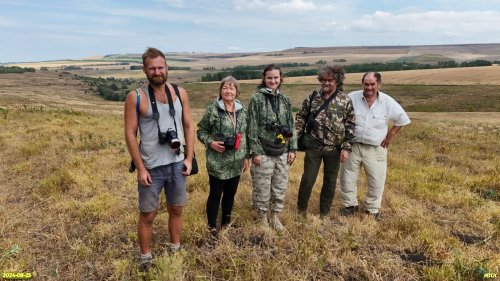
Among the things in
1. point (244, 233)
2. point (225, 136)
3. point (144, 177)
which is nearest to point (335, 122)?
point (225, 136)

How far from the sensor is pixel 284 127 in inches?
173

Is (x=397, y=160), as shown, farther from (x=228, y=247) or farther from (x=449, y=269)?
(x=228, y=247)

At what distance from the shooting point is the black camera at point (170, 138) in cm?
334

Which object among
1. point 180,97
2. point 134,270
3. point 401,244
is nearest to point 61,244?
point 134,270

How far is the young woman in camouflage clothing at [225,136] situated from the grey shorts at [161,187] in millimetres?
549

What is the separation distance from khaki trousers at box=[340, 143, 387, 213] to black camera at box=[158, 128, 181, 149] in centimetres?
274

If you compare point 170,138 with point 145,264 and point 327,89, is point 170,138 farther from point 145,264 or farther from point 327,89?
point 327,89

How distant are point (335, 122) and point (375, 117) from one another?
687 millimetres

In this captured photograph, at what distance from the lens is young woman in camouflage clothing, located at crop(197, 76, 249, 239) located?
160 inches

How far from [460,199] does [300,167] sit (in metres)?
3.52

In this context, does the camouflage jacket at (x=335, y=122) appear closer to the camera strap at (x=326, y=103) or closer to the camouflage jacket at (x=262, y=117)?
the camera strap at (x=326, y=103)

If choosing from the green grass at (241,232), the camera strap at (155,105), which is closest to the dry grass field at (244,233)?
the green grass at (241,232)

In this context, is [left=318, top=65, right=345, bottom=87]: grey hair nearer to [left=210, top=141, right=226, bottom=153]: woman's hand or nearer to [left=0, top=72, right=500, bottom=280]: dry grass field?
[left=210, top=141, right=226, bottom=153]: woman's hand

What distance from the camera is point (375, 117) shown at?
5016 millimetres
